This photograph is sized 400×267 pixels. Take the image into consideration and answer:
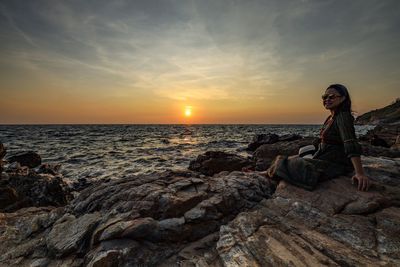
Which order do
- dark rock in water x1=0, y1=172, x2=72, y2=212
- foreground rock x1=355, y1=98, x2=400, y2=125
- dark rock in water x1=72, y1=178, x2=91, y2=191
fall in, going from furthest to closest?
foreground rock x1=355, y1=98, x2=400, y2=125 < dark rock in water x1=72, y1=178, x2=91, y2=191 < dark rock in water x1=0, y1=172, x2=72, y2=212

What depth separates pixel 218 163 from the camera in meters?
13.1

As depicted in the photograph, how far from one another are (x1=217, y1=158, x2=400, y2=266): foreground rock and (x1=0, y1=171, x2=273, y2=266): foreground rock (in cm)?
43

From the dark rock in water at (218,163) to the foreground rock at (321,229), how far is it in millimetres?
8059

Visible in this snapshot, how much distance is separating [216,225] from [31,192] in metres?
9.10

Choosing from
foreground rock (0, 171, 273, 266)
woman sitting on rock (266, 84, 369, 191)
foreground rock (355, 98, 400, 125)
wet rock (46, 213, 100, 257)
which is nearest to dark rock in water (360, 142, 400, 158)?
woman sitting on rock (266, 84, 369, 191)

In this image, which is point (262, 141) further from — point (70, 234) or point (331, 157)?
point (70, 234)

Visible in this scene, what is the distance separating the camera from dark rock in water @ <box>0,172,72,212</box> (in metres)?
8.42

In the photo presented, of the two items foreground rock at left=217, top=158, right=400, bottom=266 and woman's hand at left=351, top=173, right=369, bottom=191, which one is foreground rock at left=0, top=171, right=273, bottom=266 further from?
woman's hand at left=351, top=173, right=369, bottom=191

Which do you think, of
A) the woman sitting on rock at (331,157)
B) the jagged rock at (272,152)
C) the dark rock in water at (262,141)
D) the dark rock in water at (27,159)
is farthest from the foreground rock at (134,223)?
the dark rock in water at (262,141)

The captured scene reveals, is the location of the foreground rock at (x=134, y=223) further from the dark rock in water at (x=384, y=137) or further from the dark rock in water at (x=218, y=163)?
the dark rock in water at (x=384, y=137)

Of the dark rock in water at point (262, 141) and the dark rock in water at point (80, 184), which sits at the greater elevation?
the dark rock in water at point (262, 141)

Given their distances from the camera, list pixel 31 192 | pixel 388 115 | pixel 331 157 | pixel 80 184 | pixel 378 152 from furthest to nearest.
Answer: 1. pixel 388 115
2. pixel 80 184
3. pixel 378 152
4. pixel 31 192
5. pixel 331 157

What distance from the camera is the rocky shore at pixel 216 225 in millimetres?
3178

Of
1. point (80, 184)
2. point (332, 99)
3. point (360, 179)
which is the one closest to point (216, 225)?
point (360, 179)
